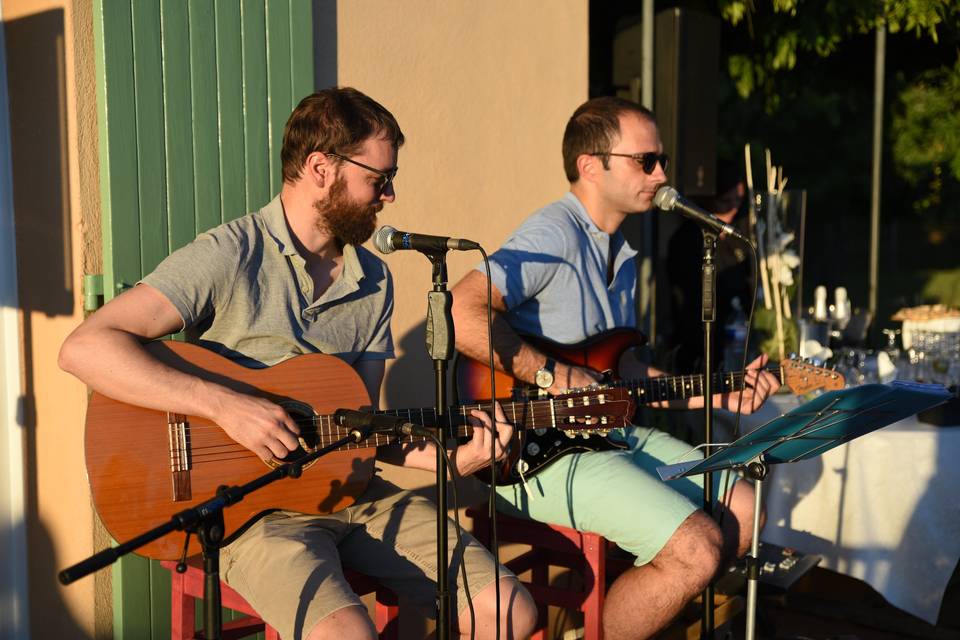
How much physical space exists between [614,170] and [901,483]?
158cm

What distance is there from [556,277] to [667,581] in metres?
1.07

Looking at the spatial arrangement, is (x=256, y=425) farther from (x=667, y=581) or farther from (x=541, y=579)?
(x=541, y=579)

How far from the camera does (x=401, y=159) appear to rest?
12.9 feet

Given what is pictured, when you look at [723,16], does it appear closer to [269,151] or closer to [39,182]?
[269,151]

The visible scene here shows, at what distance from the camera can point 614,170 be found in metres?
3.61

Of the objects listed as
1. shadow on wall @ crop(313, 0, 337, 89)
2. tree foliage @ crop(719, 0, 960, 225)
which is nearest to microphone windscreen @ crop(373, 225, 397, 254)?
shadow on wall @ crop(313, 0, 337, 89)

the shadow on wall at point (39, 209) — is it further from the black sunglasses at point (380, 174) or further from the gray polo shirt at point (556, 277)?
the gray polo shirt at point (556, 277)

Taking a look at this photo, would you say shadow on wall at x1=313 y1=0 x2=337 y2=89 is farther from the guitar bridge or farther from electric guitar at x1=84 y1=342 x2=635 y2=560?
the guitar bridge

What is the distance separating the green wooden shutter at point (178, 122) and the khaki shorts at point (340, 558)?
69 centimetres

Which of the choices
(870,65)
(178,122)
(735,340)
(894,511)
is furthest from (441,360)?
(870,65)

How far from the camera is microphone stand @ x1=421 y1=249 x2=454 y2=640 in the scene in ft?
7.82

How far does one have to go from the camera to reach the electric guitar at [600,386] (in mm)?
3143

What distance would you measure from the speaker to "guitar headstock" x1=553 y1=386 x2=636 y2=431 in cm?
245

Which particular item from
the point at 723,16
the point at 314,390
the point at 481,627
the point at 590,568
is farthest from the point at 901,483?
the point at 723,16
